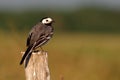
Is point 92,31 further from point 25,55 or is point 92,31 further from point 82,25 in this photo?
point 25,55

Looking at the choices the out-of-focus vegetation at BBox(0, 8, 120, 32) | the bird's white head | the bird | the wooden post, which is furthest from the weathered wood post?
the out-of-focus vegetation at BBox(0, 8, 120, 32)

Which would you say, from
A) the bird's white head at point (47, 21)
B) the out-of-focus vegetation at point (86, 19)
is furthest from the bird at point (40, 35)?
the out-of-focus vegetation at point (86, 19)

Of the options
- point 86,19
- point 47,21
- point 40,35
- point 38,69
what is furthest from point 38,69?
point 86,19

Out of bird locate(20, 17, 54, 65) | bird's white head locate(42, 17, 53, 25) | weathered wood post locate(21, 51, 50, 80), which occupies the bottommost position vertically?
weathered wood post locate(21, 51, 50, 80)

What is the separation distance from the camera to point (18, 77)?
416 inches

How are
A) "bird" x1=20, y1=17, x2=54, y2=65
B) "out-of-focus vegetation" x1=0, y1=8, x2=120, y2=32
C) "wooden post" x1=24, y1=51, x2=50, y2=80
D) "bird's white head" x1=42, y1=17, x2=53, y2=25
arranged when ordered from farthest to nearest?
"out-of-focus vegetation" x1=0, y1=8, x2=120, y2=32
"bird's white head" x1=42, y1=17, x2=53, y2=25
"bird" x1=20, y1=17, x2=54, y2=65
"wooden post" x1=24, y1=51, x2=50, y2=80

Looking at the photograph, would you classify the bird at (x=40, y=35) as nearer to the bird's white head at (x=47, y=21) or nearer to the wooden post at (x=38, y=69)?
the bird's white head at (x=47, y=21)

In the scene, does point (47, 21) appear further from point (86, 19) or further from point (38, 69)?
point (86, 19)

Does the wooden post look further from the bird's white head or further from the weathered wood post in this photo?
the bird's white head

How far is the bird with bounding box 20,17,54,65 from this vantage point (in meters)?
8.52

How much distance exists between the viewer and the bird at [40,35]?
8.52m

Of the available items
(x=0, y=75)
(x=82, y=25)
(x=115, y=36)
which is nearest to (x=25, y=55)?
(x=0, y=75)

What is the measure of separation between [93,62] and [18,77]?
7.74 feet

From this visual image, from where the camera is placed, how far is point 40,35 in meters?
8.88
